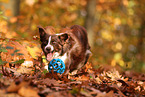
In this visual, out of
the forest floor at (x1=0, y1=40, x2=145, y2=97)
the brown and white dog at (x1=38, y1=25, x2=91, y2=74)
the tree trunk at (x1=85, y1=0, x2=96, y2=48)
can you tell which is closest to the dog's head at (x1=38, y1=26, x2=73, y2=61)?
the brown and white dog at (x1=38, y1=25, x2=91, y2=74)

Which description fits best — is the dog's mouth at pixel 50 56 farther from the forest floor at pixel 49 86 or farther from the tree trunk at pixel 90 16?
the tree trunk at pixel 90 16

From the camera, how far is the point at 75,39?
4.50 m

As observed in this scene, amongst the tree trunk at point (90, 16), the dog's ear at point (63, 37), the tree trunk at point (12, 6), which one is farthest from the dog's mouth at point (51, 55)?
the tree trunk at point (90, 16)

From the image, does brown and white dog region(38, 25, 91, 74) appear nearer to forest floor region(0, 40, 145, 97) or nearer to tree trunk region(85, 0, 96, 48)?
forest floor region(0, 40, 145, 97)

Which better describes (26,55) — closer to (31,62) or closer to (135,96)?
(31,62)

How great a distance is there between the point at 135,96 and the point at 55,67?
4.86 feet

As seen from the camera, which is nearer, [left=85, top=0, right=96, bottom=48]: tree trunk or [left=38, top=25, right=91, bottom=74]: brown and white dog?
[left=38, top=25, right=91, bottom=74]: brown and white dog

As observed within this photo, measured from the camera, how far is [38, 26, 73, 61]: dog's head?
12.2ft

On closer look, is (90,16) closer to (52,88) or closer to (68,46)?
(68,46)

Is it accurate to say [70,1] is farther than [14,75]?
Yes

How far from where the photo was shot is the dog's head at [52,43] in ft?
12.2

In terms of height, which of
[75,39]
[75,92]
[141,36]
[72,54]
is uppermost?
[141,36]

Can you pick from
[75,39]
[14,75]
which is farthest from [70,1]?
[14,75]

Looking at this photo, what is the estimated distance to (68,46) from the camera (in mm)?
4113
